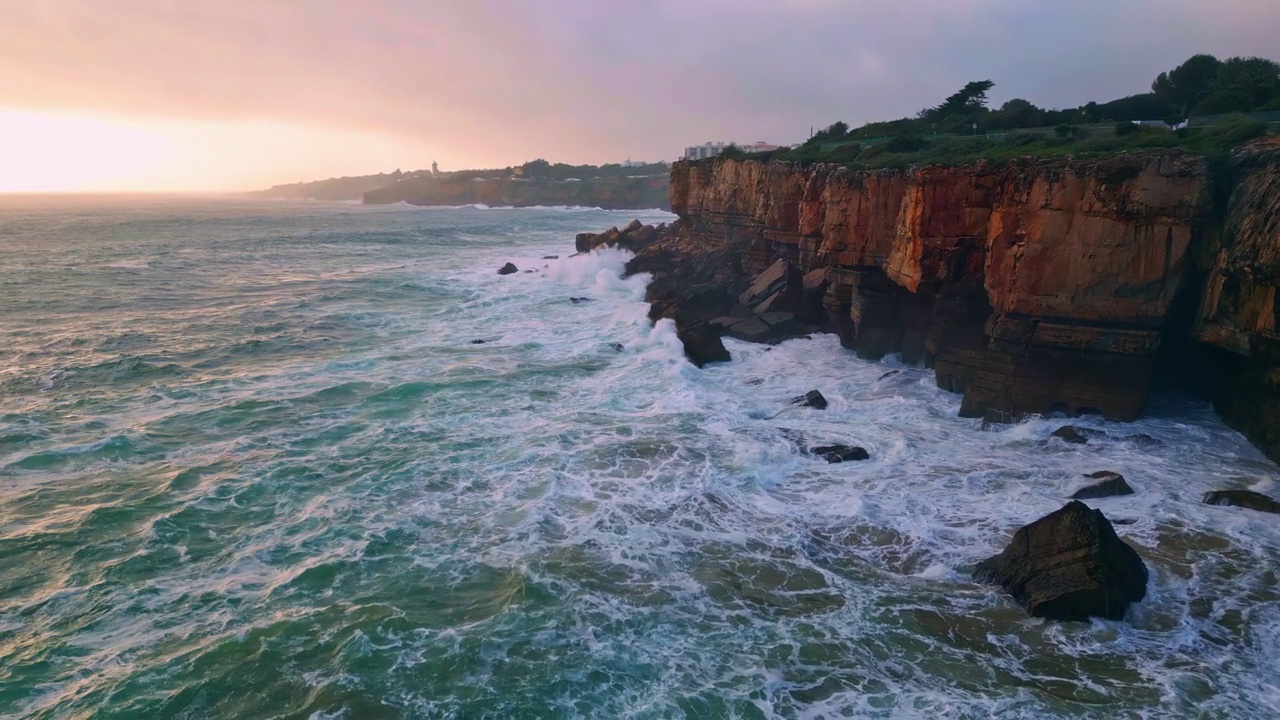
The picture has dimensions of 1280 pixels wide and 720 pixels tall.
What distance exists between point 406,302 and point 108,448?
64.0 ft

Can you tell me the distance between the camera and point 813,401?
18109 millimetres

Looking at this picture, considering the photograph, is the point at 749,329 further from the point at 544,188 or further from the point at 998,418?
the point at 544,188

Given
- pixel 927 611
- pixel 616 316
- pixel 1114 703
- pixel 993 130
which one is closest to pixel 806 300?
pixel 616 316

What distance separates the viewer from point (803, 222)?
26750 mm

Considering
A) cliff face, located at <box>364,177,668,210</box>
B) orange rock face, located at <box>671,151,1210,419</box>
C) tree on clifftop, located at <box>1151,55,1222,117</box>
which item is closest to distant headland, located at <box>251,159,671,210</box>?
cliff face, located at <box>364,177,668,210</box>

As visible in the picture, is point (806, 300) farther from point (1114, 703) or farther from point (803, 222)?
point (1114, 703)

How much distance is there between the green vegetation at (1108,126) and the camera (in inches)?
648

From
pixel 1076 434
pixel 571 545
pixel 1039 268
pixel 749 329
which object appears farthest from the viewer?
pixel 749 329

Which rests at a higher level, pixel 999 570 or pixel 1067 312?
pixel 1067 312

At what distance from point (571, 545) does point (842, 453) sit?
6.37 metres

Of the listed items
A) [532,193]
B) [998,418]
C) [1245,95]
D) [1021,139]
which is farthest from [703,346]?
[532,193]

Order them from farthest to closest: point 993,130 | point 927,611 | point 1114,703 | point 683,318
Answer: point 993,130
point 683,318
point 927,611
point 1114,703

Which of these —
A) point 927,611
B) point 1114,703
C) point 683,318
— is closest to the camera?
point 1114,703

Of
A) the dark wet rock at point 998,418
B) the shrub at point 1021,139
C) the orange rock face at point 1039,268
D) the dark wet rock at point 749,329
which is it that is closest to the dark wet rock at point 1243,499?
the orange rock face at point 1039,268
